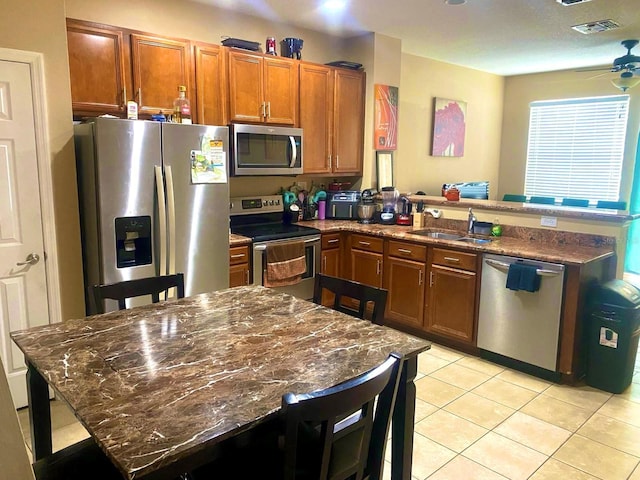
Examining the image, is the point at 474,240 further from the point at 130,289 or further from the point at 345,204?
the point at 130,289

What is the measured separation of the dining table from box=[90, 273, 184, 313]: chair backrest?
16 cm

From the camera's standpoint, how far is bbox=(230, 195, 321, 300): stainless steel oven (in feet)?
12.6

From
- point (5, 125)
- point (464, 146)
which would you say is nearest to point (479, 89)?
point (464, 146)

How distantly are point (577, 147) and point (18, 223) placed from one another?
670cm

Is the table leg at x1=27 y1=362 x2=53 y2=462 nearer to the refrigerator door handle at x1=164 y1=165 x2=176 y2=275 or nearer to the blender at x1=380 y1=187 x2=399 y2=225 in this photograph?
the refrigerator door handle at x1=164 y1=165 x2=176 y2=275

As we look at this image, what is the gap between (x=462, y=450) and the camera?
2500mm

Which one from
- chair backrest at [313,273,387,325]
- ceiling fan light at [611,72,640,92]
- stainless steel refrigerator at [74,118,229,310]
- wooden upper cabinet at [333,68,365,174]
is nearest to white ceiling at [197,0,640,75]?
ceiling fan light at [611,72,640,92]

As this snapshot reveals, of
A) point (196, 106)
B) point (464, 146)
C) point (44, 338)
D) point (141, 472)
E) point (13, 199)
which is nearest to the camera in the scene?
point (141, 472)

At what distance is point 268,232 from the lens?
405cm

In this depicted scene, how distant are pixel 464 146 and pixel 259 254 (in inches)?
158

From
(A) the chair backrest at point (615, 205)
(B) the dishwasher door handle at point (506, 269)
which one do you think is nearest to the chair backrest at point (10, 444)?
(B) the dishwasher door handle at point (506, 269)

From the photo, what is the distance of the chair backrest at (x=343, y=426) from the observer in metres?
1.12

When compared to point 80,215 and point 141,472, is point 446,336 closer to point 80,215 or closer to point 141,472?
point 80,215

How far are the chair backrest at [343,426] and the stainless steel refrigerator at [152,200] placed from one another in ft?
6.05
